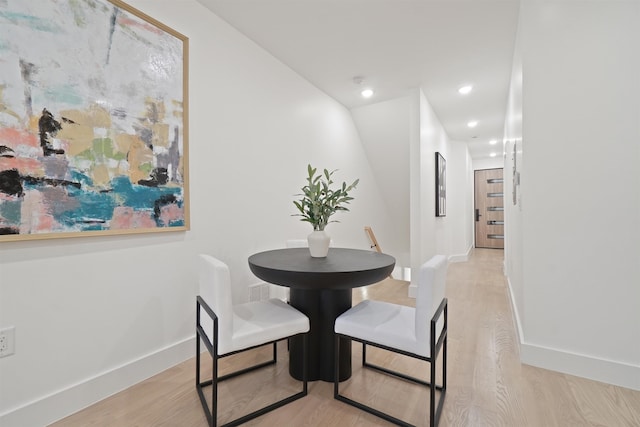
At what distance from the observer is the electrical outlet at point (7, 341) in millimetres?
1351

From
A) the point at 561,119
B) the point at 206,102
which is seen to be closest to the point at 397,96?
the point at 561,119

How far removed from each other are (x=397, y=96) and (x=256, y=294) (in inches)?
122

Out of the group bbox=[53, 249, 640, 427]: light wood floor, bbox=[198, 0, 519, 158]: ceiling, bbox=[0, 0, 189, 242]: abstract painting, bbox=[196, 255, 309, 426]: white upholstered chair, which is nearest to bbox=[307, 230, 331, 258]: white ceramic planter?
bbox=[196, 255, 309, 426]: white upholstered chair

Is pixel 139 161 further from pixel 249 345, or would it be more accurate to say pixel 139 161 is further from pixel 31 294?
pixel 249 345

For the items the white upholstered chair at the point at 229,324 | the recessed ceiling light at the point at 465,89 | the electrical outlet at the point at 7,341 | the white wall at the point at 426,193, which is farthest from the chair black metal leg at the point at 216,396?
the recessed ceiling light at the point at 465,89

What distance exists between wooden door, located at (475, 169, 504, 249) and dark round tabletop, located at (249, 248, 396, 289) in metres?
7.77

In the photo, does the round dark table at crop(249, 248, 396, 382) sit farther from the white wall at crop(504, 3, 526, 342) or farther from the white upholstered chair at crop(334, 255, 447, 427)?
the white wall at crop(504, 3, 526, 342)

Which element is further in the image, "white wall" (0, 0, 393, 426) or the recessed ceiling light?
the recessed ceiling light

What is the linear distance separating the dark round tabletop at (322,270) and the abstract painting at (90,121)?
0.80 meters

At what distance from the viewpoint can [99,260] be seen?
1.68 m

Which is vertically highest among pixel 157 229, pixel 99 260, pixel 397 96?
pixel 397 96

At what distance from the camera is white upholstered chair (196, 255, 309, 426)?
4.70 ft

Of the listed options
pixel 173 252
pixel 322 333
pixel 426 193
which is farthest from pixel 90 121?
Result: pixel 426 193

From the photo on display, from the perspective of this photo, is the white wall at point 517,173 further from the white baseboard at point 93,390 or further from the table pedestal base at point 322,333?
the white baseboard at point 93,390
